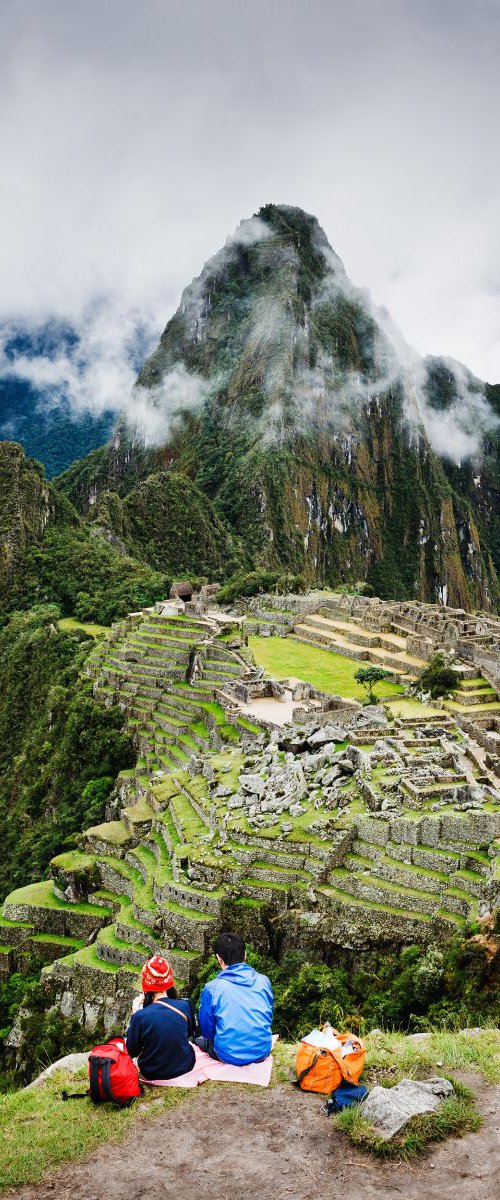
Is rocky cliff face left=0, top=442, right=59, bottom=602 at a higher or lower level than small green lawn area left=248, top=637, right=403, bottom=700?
higher

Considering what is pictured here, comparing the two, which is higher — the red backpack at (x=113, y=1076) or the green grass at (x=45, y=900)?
the red backpack at (x=113, y=1076)

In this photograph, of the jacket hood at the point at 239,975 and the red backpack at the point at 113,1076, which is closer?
the red backpack at the point at 113,1076

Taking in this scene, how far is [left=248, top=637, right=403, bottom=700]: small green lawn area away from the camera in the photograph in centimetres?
3778

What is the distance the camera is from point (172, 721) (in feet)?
115

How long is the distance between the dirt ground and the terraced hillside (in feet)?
23.8

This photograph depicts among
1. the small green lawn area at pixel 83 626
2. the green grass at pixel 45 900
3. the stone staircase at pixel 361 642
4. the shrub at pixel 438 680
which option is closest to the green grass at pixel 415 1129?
the green grass at pixel 45 900

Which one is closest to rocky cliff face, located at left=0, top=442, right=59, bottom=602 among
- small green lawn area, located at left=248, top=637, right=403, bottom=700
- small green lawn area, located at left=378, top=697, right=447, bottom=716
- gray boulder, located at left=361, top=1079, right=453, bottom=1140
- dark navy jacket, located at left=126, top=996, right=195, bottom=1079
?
small green lawn area, located at left=248, top=637, right=403, bottom=700

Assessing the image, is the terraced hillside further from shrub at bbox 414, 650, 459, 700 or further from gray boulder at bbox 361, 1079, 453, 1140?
shrub at bbox 414, 650, 459, 700

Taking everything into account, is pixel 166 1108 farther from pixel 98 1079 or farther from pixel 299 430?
pixel 299 430

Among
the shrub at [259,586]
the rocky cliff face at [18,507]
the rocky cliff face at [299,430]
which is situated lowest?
the shrub at [259,586]

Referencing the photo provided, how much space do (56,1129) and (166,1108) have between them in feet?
3.30

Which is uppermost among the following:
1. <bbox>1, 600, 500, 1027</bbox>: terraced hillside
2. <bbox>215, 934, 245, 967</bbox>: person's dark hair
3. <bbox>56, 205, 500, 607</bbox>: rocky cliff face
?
<bbox>56, 205, 500, 607</bbox>: rocky cliff face

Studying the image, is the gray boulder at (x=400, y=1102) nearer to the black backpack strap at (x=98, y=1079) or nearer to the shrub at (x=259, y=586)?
the black backpack strap at (x=98, y=1079)

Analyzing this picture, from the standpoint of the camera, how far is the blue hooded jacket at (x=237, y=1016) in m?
8.43
